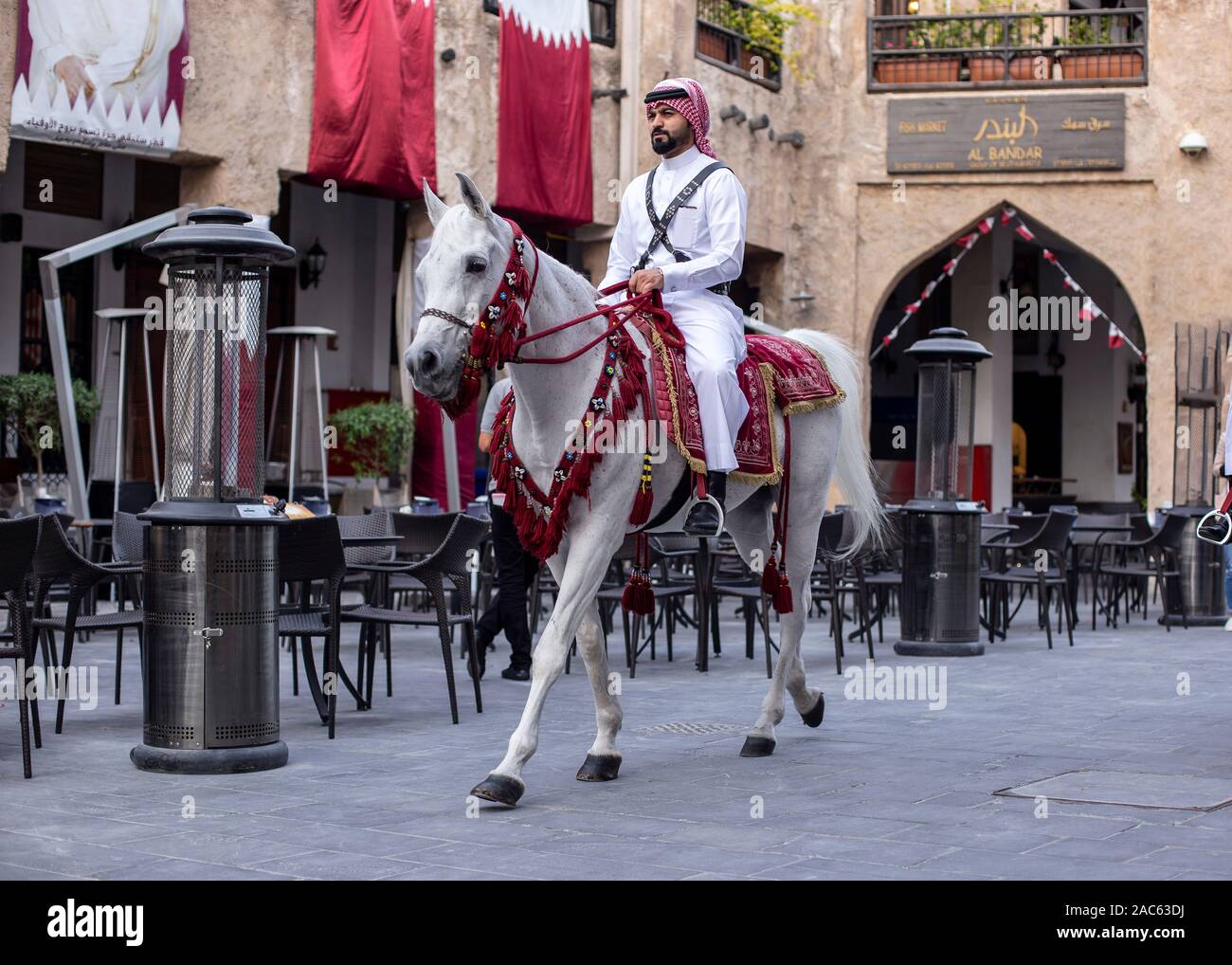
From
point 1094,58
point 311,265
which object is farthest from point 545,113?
point 1094,58

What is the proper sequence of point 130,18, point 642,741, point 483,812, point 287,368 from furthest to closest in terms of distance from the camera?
point 287,368, point 130,18, point 642,741, point 483,812

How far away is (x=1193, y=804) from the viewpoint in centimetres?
573

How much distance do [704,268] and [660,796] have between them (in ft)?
7.14

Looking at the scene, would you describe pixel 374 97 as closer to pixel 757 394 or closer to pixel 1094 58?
pixel 1094 58

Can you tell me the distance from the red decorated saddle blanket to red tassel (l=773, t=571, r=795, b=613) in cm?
49

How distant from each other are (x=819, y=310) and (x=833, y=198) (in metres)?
1.60

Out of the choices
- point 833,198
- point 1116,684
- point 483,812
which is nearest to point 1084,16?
point 833,198

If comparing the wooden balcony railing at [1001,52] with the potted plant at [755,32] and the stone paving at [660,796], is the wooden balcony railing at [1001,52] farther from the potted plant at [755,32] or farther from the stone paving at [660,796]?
the stone paving at [660,796]

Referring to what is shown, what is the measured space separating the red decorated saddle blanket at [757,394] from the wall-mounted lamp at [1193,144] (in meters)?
15.3

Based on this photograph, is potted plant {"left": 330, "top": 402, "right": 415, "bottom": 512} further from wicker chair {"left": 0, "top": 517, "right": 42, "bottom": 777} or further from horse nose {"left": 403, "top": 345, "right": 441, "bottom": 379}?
horse nose {"left": 403, "top": 345, "right": 441, "bottom": 379}

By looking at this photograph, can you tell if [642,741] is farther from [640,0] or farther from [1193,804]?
[640,0]

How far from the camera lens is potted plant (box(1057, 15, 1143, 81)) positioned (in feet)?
72.6

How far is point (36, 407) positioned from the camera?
51.6ft
